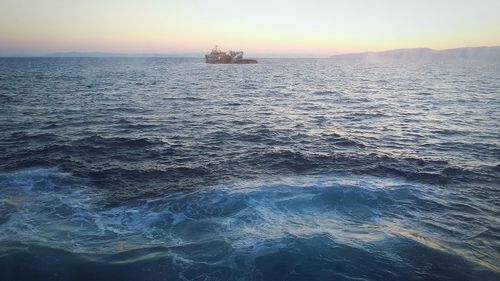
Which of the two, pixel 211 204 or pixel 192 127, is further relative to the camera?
pixel 192 127

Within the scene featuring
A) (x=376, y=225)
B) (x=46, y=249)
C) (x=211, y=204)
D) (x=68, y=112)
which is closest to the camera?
(x=46, y=249)

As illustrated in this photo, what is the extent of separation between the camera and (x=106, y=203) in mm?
16359

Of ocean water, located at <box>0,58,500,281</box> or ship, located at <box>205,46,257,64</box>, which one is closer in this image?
ocean water, located at <box>0,58,500,281</box>

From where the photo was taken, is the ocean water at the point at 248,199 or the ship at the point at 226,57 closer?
the ocean water at the point at 248,199

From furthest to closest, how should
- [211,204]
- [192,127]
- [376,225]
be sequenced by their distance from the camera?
[192,127] < [211,204] < [376,225]

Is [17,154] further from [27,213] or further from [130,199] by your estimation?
[130,199]

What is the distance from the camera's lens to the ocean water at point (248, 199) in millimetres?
11641

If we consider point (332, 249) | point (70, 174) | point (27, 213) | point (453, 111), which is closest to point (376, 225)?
point (332, 249)

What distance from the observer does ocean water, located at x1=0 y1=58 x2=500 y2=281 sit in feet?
38.2

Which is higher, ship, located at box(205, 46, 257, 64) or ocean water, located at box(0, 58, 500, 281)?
ship, located at box(205, 46, 257, 64)

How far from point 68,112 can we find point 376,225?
115ft

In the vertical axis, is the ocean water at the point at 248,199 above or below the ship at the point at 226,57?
below

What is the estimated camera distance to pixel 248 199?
54.4 ft

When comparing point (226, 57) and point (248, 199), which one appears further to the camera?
point (226, 57)
